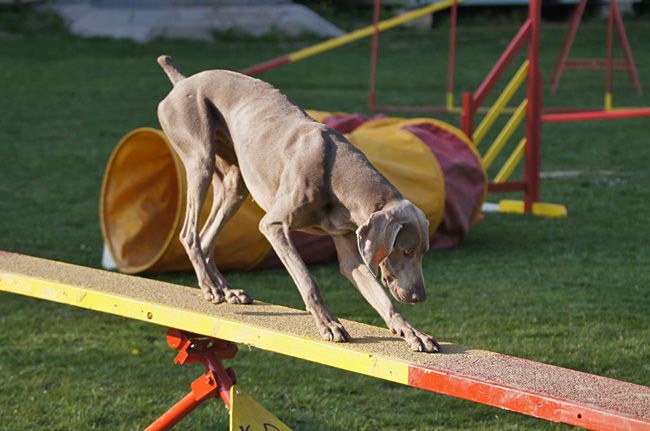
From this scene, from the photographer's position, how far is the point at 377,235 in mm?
3789

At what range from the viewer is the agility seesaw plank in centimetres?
327

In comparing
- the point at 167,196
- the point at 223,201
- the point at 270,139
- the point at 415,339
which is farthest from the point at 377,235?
the point at 167,196

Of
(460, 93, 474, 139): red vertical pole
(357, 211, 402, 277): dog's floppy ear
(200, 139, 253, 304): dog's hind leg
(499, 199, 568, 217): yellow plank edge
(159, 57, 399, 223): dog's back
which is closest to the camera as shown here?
(357, 211, 402, 277): dog's floppy ear

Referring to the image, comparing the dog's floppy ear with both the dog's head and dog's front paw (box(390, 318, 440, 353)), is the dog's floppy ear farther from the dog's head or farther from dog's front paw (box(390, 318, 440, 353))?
dog's front paw (box(390, 318, 440, 353))

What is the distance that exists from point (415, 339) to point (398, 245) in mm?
308

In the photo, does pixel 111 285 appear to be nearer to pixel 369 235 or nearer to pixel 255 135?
pixel 255 135

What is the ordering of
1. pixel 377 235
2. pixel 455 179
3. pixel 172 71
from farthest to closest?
pixel 455 179 < pixel 172 71 < pixel 377 235

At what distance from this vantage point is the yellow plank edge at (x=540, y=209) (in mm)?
9734

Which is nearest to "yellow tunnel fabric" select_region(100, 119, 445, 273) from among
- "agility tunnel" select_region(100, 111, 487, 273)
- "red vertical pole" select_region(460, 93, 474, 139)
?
"agility tunnel" select_region(100, 111, 487, 273)

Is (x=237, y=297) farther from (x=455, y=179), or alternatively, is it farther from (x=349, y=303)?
(x=455, y=179)

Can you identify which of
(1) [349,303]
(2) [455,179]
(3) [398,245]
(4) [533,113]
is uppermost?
(3) [398,245]

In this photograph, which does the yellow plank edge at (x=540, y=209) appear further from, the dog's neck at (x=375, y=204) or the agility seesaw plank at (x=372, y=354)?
the dog's neck at (x=375, y=204)

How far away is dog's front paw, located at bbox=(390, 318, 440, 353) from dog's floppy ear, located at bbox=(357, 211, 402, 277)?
279 millimetres

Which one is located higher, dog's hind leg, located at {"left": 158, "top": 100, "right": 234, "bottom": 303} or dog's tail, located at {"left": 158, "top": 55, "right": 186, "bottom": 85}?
dog's tail, located at {"left": 158, "top": 55, "right": 186, "bottom": 85}
